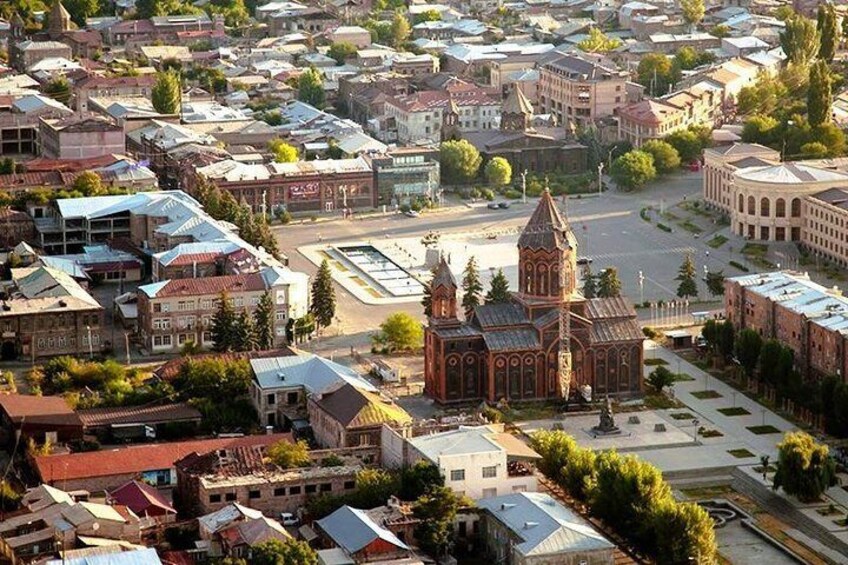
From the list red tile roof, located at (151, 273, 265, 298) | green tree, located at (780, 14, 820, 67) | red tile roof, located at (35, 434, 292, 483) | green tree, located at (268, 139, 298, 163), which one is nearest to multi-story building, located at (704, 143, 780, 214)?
green tree, located at (268, 139, 298, 163)

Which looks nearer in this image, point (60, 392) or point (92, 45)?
point (60, 392)

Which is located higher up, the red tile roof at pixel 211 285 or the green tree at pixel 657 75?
the red tile roof at pixel 211 285

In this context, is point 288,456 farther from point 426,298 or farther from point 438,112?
point 438,112

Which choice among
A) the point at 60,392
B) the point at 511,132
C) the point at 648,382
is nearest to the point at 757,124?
the point at 511,132

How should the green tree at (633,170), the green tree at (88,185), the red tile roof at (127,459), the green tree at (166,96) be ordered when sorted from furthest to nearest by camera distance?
the green tree at (166,96) → the green tree at (633,170) → the green tree at (88,185) → the red tile roof at (127,459)

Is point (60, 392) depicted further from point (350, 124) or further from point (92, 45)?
point (92, 45)

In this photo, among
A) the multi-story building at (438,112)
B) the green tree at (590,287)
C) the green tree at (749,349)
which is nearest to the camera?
the green tree at (749,349)

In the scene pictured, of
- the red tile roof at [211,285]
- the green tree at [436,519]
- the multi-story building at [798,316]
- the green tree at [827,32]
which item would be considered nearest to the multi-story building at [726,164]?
the green tree at [827,32]

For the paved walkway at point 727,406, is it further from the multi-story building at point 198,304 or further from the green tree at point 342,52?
the green tree at point 342,52
